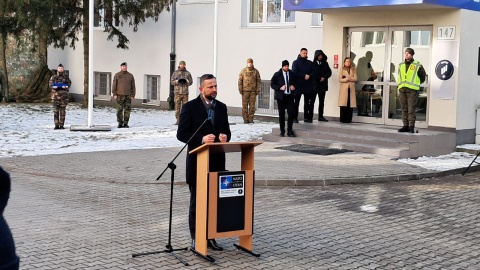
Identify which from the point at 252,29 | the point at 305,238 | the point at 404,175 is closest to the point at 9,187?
the point at 305,238

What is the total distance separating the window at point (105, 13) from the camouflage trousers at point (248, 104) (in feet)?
23.6

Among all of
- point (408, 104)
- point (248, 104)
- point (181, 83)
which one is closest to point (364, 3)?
point (408, 104)

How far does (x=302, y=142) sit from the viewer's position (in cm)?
1802

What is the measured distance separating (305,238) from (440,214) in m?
2.64

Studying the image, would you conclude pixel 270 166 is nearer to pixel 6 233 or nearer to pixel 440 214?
pixel 440 214

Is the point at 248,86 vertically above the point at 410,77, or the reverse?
the point at 410,77

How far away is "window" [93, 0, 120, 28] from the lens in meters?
26.8

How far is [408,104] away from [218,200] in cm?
1040

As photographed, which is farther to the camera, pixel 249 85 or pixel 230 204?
pixel 249 85

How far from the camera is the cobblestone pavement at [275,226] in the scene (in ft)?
24.6

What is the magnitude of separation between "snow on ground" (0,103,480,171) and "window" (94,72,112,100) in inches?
153

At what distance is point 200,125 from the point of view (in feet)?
26.0

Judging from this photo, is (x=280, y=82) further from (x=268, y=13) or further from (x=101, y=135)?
(x=268, y=13)

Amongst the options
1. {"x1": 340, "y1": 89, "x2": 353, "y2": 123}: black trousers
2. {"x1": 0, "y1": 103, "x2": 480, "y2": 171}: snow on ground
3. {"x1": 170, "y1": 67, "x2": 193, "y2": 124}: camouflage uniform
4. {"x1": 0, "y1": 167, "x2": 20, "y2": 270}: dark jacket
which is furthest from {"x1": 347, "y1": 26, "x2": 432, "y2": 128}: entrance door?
{"x1": 0, "y1": 167, "x2": 20, "y2": 270}: dark jacket
